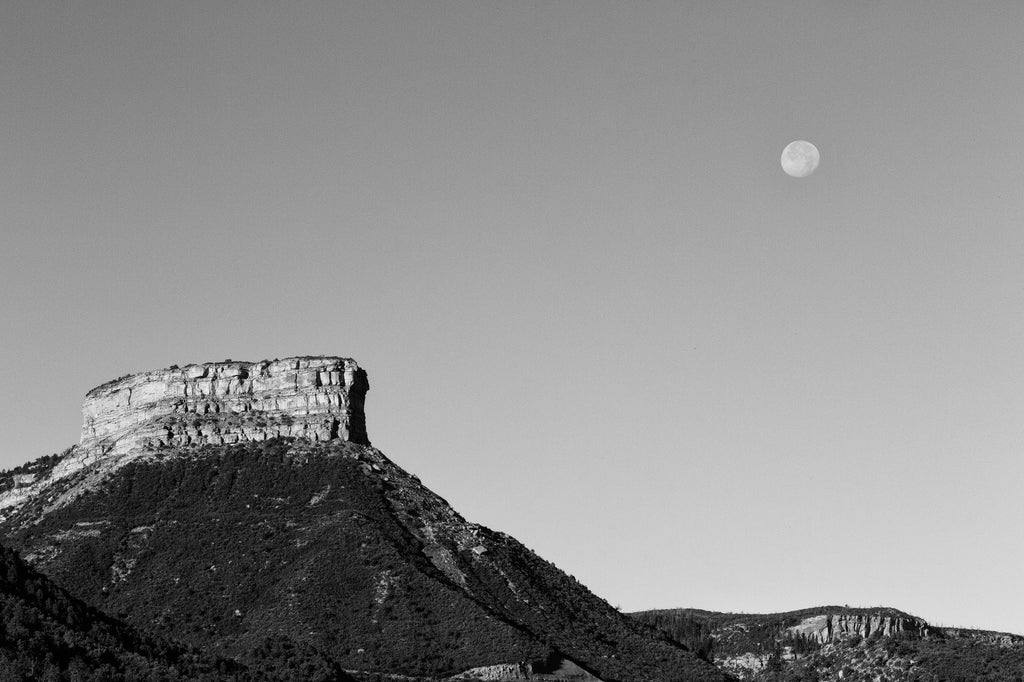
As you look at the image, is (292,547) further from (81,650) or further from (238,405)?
(81,650)

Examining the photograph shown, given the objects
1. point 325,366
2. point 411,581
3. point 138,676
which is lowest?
point 138,676

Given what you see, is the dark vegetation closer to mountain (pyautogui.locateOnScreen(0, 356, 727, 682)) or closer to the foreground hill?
mountain (pyautogui.locateOnScreen(0, 356, 727, 682))

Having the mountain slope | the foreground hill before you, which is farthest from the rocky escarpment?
the mountain slope

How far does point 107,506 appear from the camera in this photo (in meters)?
179

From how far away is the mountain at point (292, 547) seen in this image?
6156 inches

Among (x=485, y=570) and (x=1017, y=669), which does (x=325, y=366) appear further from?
(x=1017, y=669)

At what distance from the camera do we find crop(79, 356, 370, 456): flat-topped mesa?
7564 inches

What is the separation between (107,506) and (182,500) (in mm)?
7474

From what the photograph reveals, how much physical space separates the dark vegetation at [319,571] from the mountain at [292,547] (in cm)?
23

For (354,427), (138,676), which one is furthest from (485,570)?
(138,676)

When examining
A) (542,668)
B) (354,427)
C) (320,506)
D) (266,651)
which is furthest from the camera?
(354,427)

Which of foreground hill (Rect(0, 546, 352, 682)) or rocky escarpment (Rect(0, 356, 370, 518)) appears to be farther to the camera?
rocky escarpment (Rect(0, 356, 370, 518))

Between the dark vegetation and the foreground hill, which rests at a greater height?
the dark vegetation

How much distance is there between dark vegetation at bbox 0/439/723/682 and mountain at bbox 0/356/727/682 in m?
0.23
